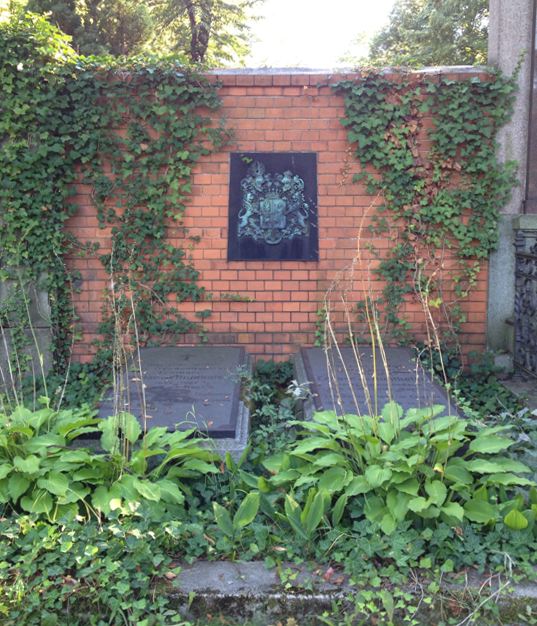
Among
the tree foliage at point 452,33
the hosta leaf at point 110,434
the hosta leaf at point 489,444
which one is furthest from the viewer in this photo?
the tree foliage at point 452,33

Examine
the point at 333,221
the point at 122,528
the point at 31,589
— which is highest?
the point at 333,221

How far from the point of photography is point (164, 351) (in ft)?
18.4

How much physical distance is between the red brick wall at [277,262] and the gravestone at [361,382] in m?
0.47

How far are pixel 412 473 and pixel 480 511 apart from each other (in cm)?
32

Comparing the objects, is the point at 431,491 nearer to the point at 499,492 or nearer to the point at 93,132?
the point at 499,492

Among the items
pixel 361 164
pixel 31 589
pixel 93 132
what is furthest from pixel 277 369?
pixel 31 589

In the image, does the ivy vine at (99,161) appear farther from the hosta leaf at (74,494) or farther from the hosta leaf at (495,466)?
the hosta leaf at (495,466)

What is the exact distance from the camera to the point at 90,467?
122 inches

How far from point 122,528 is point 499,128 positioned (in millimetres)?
4616

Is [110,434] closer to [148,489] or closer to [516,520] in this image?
[148,489]

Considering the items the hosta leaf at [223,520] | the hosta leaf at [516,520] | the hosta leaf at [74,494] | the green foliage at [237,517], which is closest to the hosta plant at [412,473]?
the hosta leaf at [516,520]

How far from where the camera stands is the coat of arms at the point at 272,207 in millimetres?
5820

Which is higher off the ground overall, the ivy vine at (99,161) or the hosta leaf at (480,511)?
the ivy vine at (99,161)

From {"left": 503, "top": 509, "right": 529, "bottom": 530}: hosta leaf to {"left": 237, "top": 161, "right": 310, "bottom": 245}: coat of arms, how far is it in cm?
352
